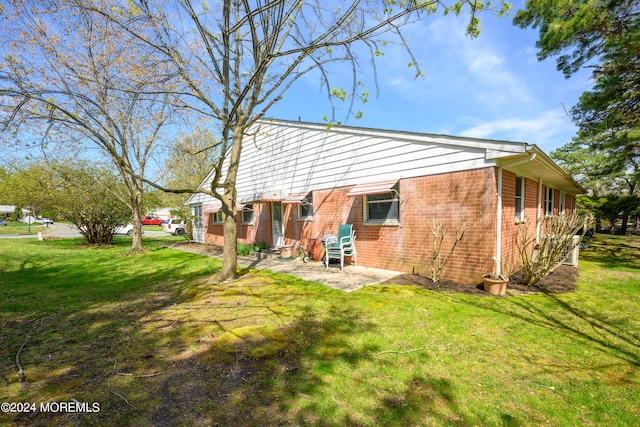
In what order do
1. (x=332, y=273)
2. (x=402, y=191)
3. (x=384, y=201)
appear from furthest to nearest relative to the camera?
(x=384, y=201)
(x=332, y=273)
(x=402, y=191)

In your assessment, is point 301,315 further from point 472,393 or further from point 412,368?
point 472,393

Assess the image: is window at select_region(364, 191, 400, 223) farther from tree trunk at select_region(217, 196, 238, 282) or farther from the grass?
tree trunk at select_region(217, 196, 238, 282)

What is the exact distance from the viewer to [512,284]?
20.0 ft

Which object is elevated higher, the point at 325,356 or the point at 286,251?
the point at 286,251

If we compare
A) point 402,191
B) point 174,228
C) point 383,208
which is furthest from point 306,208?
point 174,228

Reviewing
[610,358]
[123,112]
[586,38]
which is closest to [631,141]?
[586,38]

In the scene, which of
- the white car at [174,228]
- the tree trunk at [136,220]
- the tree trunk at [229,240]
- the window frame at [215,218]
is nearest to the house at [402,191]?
the tree trunk at [229,240]

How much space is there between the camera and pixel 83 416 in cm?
217

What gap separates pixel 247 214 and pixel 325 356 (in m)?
11.0

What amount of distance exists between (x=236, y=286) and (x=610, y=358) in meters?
6.11

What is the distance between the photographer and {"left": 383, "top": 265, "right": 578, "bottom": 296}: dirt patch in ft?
18.5

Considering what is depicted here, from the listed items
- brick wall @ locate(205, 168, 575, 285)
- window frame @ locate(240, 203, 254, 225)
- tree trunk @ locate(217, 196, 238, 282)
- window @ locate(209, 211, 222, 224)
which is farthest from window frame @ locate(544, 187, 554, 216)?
window @ locate(209, 211, 222, 224)

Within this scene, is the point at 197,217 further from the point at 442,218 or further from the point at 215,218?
the point at 442,218

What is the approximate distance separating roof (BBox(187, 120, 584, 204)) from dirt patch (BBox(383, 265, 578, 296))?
2.59 meters
